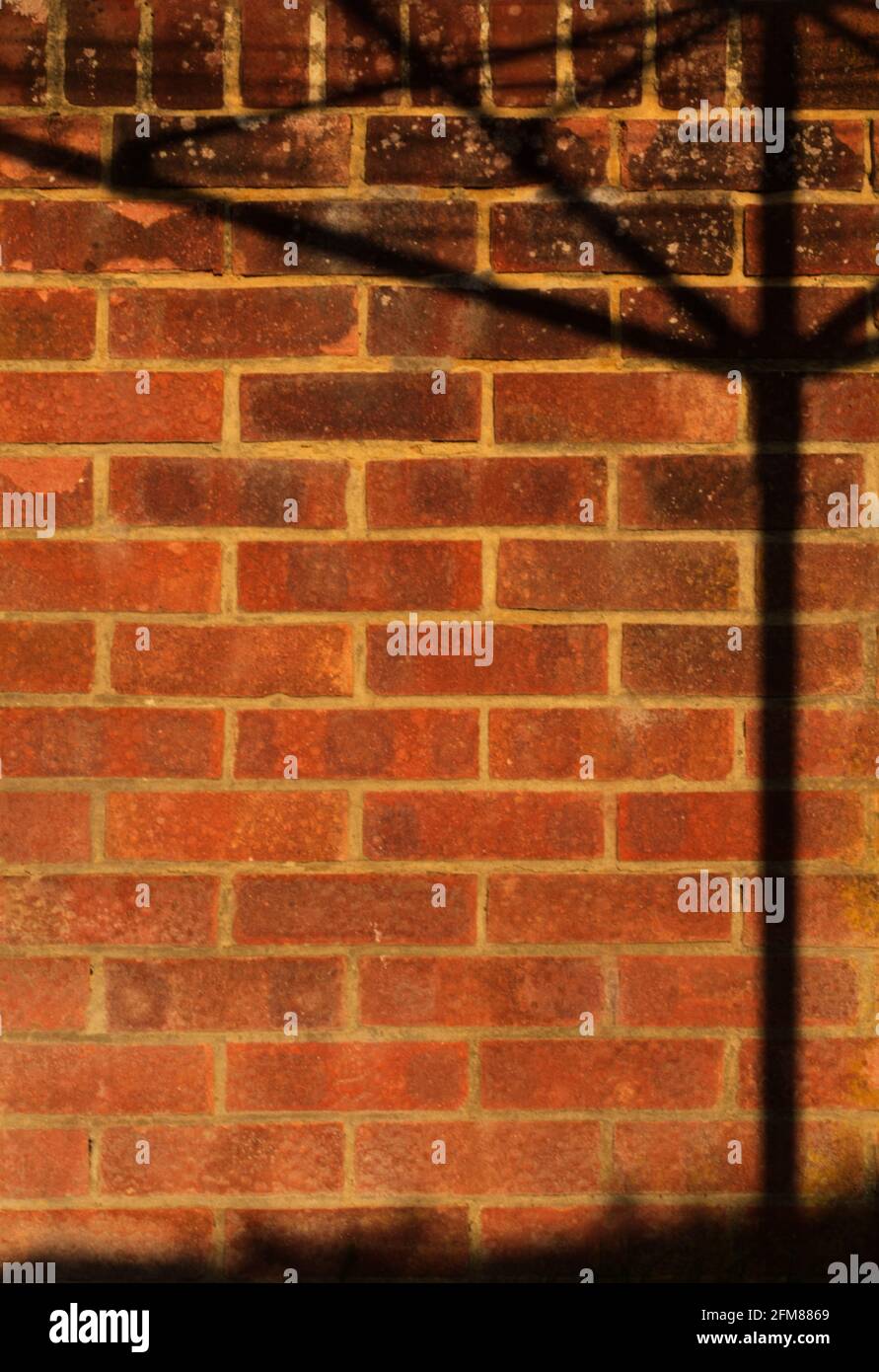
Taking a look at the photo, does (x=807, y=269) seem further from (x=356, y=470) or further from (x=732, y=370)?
(x=356, y=470)

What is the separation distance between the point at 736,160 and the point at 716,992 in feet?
3.23

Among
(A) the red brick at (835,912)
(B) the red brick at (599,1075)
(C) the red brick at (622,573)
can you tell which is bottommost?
(B) the red brick at (599,1075)

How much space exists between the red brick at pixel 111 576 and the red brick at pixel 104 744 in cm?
13

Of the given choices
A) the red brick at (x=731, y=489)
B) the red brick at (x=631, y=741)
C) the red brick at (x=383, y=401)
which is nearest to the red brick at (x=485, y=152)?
the red brick at (x=383, y=401)

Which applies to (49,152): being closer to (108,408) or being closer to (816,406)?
(108,408)

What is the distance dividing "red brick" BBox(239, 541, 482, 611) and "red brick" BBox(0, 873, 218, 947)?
35 cm

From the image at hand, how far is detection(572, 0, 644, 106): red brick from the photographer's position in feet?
4.15

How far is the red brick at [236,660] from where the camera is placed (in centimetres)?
126

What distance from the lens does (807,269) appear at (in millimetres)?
1272

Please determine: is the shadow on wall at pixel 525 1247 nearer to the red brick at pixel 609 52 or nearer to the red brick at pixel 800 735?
the red brick at pixel 800 735

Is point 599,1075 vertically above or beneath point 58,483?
beneath

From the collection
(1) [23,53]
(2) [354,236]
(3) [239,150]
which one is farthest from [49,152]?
(2) [354,236]

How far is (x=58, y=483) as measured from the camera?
126 centimetres

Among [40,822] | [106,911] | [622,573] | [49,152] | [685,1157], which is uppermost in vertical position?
[49,152]
